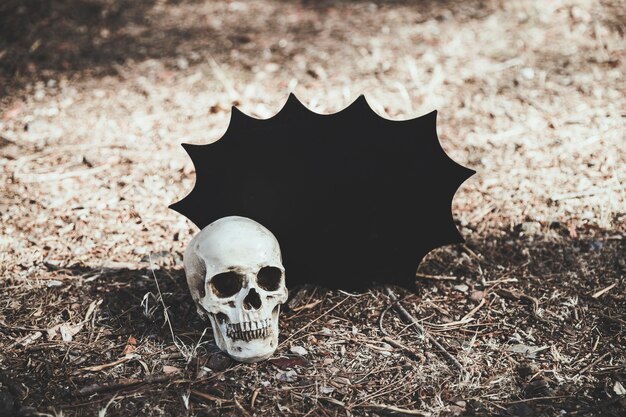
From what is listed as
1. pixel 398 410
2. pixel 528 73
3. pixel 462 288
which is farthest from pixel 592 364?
pixel 528 73

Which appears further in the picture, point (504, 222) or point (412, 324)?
point (504, 222)

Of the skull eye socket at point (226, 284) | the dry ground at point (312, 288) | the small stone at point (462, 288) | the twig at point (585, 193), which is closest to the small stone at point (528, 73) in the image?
the dry ground at point (312, 288)

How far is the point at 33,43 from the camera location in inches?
223

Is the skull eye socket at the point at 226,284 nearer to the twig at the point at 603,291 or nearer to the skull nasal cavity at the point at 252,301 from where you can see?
the skull nasal cavity at the point at 252,301

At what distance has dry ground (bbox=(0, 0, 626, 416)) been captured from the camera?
2.81m

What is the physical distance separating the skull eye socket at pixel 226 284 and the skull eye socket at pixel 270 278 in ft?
0.36

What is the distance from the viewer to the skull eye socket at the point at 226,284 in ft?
9.35

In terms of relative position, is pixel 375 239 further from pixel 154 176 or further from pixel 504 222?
pixel 154 176

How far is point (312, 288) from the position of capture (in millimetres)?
3375

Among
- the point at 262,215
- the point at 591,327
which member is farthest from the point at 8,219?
the point at 591,327

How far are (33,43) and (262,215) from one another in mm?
3609

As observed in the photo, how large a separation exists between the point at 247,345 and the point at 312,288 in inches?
25.2

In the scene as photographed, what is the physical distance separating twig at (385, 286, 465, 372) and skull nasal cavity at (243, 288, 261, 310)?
75 centimetres

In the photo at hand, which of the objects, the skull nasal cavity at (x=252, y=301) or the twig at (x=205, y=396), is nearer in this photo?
the twig at (x=205, y=396)
